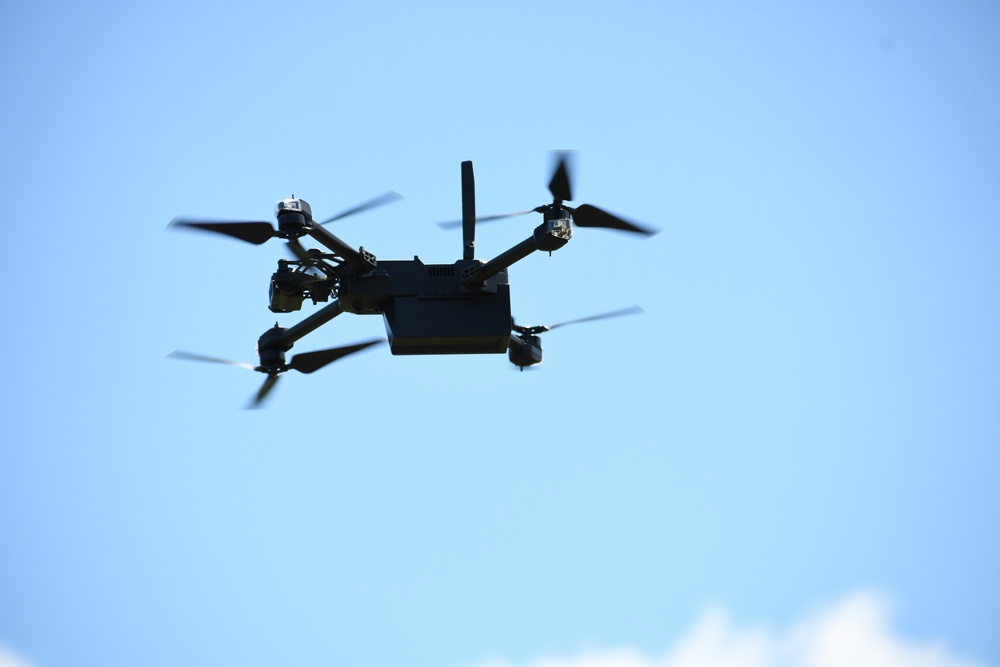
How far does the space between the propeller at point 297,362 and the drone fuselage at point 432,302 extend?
2.65 feet

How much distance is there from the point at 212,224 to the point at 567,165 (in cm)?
562

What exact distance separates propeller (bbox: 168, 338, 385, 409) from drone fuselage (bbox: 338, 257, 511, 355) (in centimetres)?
81

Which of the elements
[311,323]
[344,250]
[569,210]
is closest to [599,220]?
[569,210]

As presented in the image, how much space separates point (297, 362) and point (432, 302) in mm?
A: 3047

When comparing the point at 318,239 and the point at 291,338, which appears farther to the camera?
the point at 291,338

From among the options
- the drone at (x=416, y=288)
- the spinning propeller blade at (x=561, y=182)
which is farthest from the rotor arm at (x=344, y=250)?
the spinning propeller blade at (x=561, y=182)

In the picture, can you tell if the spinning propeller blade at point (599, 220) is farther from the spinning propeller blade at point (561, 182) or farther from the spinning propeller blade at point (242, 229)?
the spinning propeller blade at point (242, 229)

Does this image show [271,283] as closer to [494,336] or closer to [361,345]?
[361,345]

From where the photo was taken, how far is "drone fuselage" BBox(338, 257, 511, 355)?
1001 inches

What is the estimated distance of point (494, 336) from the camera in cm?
2561

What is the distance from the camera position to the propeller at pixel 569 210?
78.0 feet

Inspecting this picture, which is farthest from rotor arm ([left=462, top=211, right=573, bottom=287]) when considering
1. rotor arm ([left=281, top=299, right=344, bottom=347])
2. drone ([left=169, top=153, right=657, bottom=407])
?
rotor arm ([left=281, top=299, right=344, bottom=347])

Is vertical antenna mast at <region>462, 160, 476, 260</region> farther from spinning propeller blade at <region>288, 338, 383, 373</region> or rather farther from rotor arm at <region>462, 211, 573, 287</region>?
spinning propeller blade at <region>288, 338, 383, 373</region>

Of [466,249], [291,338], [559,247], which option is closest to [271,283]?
[291,338]
